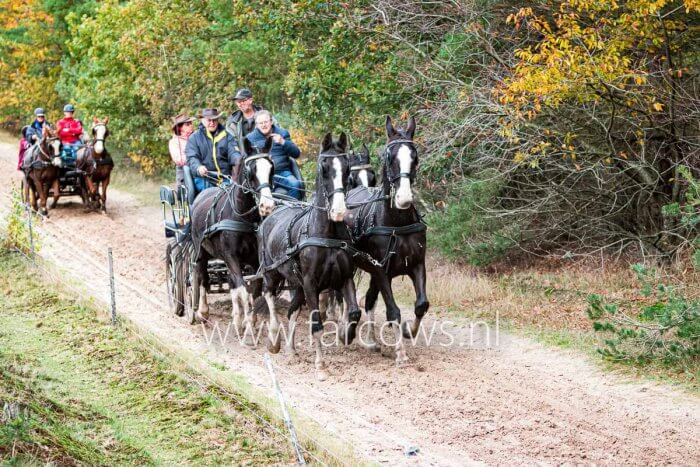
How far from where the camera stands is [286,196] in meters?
12.7

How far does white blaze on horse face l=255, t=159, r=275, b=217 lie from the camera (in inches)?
453

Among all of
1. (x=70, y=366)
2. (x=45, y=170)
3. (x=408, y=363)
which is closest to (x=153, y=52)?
(x=45, y=170)

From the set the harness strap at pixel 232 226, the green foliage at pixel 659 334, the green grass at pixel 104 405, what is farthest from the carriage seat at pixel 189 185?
the green foliage at pixel 659 334

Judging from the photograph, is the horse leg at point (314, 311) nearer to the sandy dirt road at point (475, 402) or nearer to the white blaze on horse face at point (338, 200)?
the sandy dirt road at point (475, 402)

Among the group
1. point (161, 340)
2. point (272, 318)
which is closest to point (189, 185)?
point (161, 340)

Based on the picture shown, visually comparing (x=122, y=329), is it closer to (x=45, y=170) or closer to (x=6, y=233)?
(x=6, y=233)

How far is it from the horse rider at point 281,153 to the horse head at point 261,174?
1.30ft

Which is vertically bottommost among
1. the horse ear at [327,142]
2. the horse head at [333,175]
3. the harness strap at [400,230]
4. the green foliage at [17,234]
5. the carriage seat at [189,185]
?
the green foliage at [17,234]

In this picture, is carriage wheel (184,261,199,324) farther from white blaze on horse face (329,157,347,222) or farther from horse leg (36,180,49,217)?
horse leg (36,180,49,217)

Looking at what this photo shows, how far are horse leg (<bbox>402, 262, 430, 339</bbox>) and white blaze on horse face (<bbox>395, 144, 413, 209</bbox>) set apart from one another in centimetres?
102

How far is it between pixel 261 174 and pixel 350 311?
2.12 meters

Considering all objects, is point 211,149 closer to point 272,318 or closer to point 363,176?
point 363,176

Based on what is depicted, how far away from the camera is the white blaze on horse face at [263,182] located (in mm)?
11502

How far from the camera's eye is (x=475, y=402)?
377 inches
